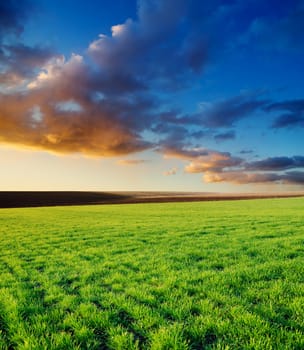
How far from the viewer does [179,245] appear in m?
14.8

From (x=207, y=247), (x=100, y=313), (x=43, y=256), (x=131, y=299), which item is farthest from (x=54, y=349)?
(x=207, y=247)

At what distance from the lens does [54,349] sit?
16.3 feet

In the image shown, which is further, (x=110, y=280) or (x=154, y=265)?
(x=154, y=265)

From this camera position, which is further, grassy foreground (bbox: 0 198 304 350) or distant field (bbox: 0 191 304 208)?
distant field (bbox: 0 191 304 208)

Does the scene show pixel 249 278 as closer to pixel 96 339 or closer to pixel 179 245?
pixel 96 339

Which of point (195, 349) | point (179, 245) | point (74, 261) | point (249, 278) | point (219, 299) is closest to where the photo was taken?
point (195, 349)

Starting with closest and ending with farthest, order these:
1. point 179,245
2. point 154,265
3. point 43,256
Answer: point 154,265, point 43,256, point 179,245

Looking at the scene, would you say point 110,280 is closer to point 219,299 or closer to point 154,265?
point 154,265

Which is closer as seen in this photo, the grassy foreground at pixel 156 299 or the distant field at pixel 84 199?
the grassy foreground at pixel 156 299

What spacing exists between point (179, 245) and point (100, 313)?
351 inches

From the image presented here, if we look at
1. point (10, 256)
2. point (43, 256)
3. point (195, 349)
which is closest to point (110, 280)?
point (195, 349)

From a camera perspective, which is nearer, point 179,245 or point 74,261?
point 74,261

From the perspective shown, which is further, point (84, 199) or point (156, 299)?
point (84, 199)

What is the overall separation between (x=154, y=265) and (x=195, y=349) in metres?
5.71
